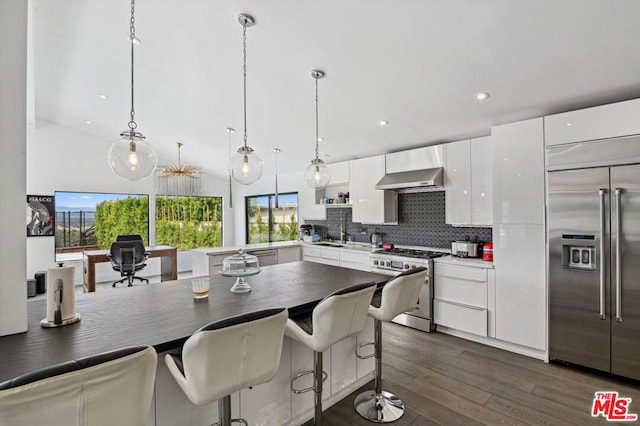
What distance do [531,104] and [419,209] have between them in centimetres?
194

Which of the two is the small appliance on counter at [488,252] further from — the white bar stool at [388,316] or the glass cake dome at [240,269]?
the glass cake dome at [240,269]

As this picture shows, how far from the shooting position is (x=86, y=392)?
35.4 inches

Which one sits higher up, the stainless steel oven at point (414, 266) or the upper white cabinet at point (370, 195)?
the upper white cabinet at point (370, 195)

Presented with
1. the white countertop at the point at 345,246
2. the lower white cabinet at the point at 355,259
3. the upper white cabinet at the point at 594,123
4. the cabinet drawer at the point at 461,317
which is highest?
the upper white cabinet at the point at 594,123

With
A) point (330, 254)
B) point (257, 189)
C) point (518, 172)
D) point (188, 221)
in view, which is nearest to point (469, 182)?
point (518, 172)

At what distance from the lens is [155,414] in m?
1.48

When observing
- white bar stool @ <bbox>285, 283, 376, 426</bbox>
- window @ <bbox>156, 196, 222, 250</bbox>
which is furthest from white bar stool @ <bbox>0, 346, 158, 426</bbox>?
window @ <bbox>156, 196, 222, 250</bbox>

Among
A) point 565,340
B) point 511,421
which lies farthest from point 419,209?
point 511,421

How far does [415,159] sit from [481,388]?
2750 millimetres

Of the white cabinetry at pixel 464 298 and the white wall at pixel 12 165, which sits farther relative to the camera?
the white cabinetry at pixel 464 298

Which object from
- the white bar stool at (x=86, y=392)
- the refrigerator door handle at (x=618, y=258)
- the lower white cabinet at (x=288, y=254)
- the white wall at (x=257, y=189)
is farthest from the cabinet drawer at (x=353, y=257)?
the white bar stool at (x=86, y=392)

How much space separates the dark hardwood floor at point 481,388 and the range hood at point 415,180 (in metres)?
1.93

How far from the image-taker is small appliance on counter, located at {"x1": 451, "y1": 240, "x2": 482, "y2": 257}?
3.68 metres

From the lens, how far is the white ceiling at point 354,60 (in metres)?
2.09
